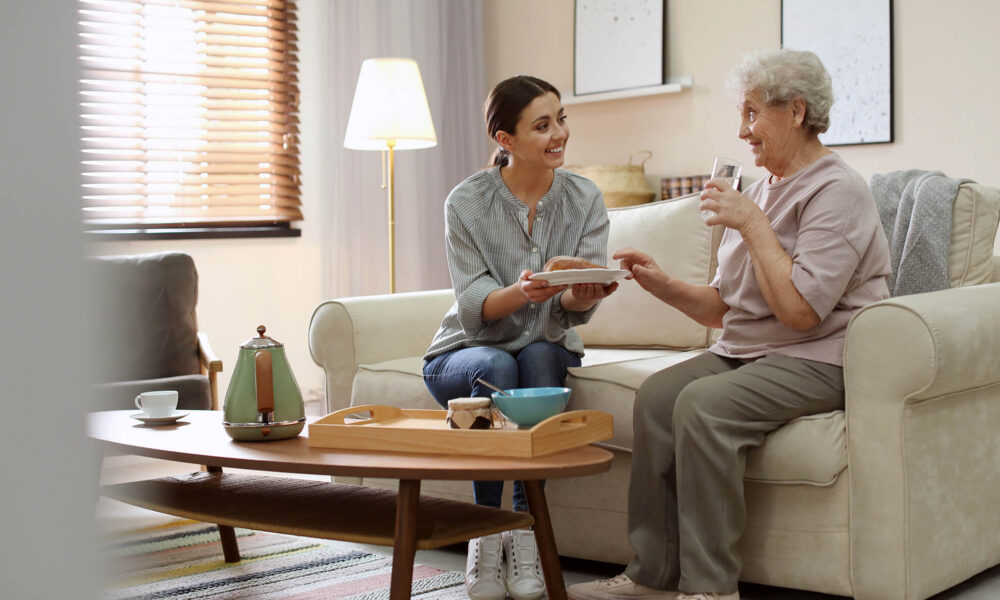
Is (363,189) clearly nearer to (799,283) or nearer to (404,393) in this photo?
(404,393)

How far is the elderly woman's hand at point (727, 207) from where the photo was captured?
5.80ft

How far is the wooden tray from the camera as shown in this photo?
1614mm

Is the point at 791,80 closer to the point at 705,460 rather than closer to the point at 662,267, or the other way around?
the point at 705,460

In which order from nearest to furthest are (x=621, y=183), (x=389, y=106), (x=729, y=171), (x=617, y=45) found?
(x=729, y=171) → (x=389, y=106) → (x=621, y=183) → (x=617, y=45)

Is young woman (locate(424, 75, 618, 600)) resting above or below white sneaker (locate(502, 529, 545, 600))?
above

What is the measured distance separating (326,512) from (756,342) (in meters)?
0.91

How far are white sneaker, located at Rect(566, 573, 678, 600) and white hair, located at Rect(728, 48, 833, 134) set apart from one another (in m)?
0.96

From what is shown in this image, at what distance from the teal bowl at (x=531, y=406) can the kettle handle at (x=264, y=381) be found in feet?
1.53

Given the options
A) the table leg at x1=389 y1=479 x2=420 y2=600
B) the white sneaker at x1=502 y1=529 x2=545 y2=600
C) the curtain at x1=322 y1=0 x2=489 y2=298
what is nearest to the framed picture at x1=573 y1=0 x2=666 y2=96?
the curtain at x1=322 y1=0 x2=489 y2=298

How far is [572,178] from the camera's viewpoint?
2432 millimetres

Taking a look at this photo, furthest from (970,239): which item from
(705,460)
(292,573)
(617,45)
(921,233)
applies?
(617,45)

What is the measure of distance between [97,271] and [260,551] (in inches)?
95.3

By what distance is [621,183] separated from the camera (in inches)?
161

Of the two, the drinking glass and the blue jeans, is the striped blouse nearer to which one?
the blue jeans
